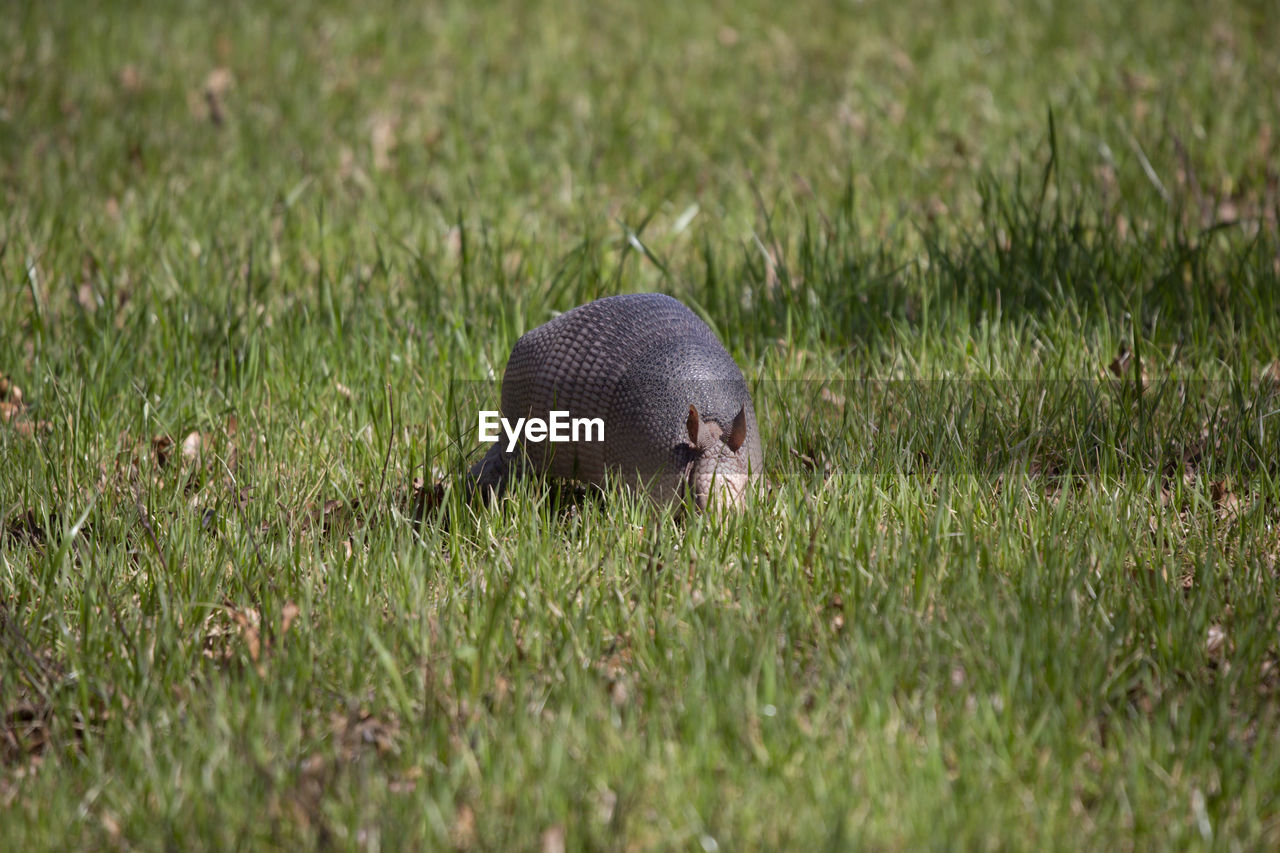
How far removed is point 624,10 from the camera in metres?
8.08

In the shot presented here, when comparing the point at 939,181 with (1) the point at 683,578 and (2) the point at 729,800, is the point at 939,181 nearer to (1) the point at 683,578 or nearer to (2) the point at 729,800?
(1) the point at 683,578

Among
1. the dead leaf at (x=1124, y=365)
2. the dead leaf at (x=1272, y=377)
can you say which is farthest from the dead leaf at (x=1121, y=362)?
the dead leaf at (x=1272, y=377)

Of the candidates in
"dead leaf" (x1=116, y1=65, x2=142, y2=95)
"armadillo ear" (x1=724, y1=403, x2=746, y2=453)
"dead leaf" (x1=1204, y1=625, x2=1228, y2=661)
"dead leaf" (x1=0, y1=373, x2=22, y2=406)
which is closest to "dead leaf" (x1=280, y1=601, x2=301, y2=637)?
"armadillo ear" (x1=724, y1=403, x2=746, y2=453)

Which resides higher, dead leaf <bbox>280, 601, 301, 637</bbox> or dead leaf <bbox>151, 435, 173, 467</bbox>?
dead leaf <bbox>151, 435, 173, 467</bbox>

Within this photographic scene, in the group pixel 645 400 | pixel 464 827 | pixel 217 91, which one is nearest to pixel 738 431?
pixel 645 400

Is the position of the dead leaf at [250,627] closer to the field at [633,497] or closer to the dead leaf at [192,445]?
the field at [633,497]

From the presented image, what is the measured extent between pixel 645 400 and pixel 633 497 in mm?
263

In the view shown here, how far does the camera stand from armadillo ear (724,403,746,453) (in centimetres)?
294

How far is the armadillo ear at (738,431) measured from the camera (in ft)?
9.64

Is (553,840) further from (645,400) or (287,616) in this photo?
(645,400)

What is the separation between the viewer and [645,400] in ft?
9.77

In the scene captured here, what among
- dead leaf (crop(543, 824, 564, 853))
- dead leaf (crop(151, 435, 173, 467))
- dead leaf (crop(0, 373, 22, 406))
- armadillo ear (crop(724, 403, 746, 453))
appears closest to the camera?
dead leaf (crop(543, 824, 564, 853))

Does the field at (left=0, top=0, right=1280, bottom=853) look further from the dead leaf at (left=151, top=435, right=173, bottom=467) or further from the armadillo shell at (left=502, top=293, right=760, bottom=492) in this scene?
the armadillo shell at (left=502, top=293, right=760, bottom=492)

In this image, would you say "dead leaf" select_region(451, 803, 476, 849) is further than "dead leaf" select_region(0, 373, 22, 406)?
No
